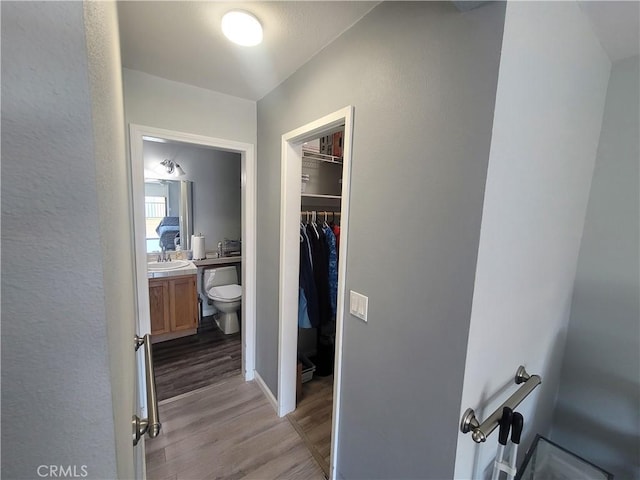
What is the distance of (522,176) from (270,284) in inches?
66.4

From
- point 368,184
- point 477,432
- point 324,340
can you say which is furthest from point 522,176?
point 324,340

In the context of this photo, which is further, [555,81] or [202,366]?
[202,366]

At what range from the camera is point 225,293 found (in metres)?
3.17

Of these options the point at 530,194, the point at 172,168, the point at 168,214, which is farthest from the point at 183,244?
the point at 530,194

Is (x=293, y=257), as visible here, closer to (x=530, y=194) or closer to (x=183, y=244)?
(x=530, y=194)

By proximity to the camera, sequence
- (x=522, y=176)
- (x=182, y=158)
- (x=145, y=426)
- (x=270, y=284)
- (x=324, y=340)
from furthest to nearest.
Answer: (x=182, y=158) → (x=324, y=340) → (x=270, y=284) → (x=522, y=176) → (x=145, y=426)

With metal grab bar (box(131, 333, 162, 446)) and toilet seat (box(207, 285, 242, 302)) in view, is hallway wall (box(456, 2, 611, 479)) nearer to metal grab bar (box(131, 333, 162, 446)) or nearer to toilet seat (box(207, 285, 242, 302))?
metal grab bar (box(131, 333, 162, 446))

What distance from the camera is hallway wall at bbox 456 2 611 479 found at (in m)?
0.82

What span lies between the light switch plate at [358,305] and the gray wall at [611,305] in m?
1.30

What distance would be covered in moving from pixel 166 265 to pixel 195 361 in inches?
44.2

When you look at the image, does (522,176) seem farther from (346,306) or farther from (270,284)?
(270,284)

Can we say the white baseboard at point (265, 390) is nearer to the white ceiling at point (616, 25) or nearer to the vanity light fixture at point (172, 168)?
the vanity light fixture at point (172, 168)

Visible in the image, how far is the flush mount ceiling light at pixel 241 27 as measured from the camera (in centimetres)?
117

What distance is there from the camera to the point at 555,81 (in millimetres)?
982
